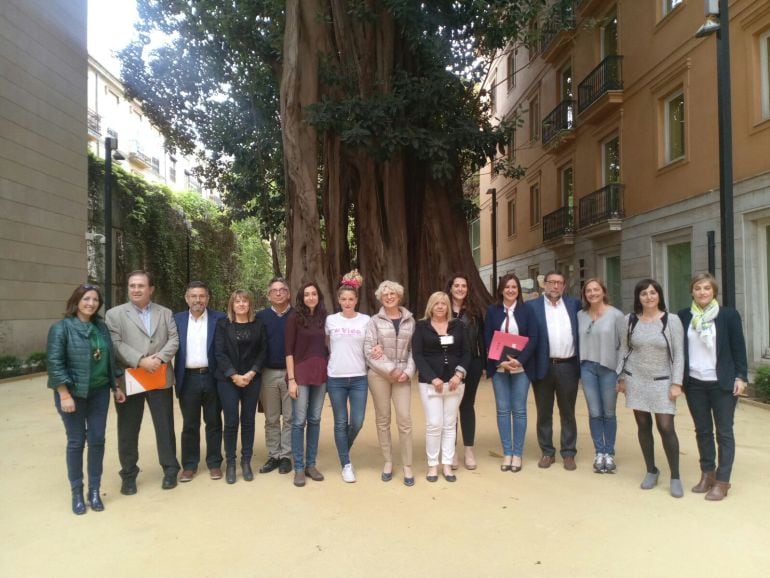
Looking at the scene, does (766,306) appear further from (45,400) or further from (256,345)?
(45,400)

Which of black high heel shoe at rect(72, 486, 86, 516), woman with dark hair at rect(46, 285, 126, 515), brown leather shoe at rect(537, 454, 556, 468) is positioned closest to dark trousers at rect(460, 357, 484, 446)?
brown leather shoe at rect(537, 454, 556, 468)

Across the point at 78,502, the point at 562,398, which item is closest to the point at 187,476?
the point at 78,502

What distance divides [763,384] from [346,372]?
6616 millimetres

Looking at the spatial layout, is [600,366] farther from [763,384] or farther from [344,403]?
[763,384]

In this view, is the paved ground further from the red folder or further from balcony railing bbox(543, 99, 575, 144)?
balcony railing bbox(543, 99, 575, 144)

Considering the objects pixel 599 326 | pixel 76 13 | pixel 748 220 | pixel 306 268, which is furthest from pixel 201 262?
pixel 599 326

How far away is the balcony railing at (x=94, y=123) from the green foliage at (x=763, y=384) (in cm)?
3085

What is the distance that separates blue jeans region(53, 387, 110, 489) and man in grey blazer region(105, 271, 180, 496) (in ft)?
0.87

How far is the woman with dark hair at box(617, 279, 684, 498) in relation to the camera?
4.46 metres

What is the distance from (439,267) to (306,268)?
298 cm

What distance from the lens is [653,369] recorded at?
14.9 ft

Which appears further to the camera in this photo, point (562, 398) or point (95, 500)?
point (562, 398)

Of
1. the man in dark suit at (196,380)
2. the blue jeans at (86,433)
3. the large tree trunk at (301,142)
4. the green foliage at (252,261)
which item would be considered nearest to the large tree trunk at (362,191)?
the large tree trunk at (301,142)

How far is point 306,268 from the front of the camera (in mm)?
10938
